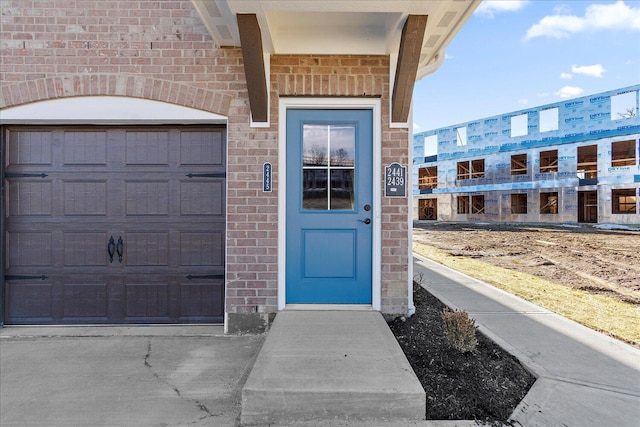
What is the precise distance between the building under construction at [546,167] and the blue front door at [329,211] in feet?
77.7

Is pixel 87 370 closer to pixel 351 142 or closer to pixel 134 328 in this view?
pixel 134 328

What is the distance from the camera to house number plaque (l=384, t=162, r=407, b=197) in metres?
3.78

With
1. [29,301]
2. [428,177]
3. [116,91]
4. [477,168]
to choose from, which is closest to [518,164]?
[477,168]

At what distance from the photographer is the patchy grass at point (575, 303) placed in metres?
3.84

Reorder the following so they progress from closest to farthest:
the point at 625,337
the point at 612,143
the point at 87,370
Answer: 1. the point at 87,370
2. the point at 625,337
3. the point at 612,143

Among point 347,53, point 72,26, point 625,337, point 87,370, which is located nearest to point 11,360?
point 87,370

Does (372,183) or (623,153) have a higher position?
(623,153)

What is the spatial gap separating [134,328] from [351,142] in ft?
11.0

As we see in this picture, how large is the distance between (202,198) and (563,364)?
398cm

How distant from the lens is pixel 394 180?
149 inches

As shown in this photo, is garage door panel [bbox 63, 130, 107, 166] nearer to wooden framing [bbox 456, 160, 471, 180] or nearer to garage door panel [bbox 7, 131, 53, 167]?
garage door panel [bbox 7, 131, 53, 167]

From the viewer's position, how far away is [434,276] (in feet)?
21.4

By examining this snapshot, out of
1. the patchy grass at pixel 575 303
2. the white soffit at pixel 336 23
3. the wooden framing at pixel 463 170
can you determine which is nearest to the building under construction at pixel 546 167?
the wooden framing at pixel 463 170

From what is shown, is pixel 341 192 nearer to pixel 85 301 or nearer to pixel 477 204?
pixel 85 301
